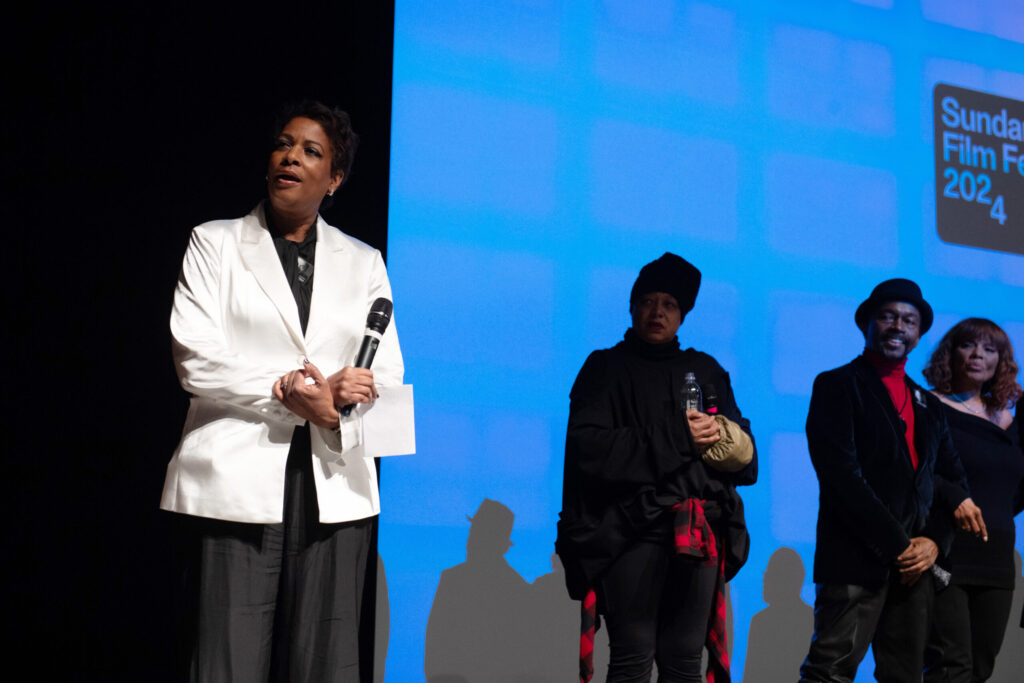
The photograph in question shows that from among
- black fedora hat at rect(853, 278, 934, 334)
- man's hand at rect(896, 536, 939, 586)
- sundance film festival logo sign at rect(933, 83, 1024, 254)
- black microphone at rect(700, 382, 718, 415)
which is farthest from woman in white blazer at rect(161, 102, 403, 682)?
sundance film festival logo sign at rect(933, 83, 1024, 254)

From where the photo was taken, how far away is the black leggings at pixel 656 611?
2.70 m

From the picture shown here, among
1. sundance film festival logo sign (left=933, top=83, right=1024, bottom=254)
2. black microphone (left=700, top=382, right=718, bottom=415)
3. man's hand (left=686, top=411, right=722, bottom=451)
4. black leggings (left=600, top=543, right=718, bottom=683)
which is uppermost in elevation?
sundance film festival logo sign (left=933, top=83, right=1024, bottom=254)

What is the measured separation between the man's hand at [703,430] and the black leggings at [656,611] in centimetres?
30

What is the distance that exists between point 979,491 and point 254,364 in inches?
106

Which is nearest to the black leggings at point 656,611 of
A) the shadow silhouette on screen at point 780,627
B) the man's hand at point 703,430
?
the man's hand at point 703,430

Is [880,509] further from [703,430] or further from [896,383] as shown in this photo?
[703,430]

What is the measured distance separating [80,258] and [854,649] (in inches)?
103

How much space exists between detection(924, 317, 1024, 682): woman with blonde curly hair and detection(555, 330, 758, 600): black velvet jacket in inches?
35.9

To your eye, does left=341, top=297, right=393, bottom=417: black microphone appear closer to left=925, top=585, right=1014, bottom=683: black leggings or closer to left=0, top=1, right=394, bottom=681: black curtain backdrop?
left=0, top=1, right=394, bottom=681: black curtain backdrop

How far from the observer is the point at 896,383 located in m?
3.31

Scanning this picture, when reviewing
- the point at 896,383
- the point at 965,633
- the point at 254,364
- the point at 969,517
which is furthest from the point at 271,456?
the point at 965,633

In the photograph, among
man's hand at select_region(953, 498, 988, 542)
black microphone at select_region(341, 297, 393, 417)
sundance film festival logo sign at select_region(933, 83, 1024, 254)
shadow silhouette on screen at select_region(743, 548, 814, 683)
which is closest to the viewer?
black microphone at select_region(341, 297, 393, 417)

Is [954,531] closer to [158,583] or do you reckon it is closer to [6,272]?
[158,583]

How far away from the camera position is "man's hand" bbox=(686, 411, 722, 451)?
2713mm
